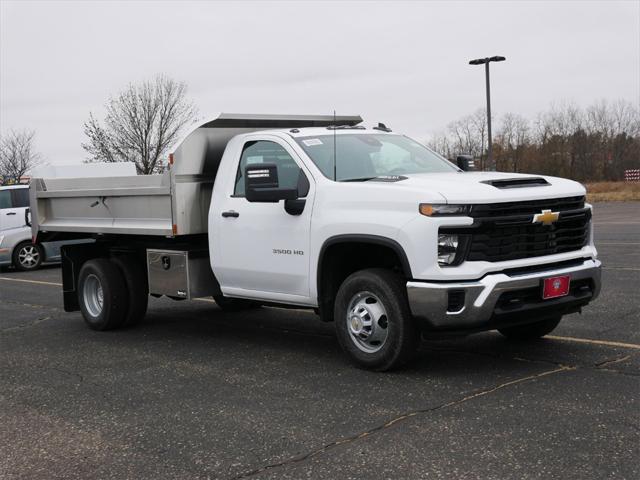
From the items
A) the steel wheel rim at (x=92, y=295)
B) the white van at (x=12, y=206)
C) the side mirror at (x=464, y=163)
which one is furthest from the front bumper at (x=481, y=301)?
the white van at (x=12, y=206)

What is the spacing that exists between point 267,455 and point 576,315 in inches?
195

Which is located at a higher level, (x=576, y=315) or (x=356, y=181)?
(x=356, y=181)

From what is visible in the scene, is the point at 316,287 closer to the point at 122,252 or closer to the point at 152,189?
the point at 152,189

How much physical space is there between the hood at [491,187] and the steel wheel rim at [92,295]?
4.47 meters

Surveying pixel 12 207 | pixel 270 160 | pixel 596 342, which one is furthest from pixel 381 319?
pixel 12 207

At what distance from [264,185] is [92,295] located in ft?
12.5

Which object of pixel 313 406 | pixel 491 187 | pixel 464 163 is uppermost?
pixel 464 163

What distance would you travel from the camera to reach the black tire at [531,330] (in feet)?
23.1

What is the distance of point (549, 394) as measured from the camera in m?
5.43

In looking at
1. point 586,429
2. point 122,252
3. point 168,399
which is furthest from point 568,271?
point 122,252

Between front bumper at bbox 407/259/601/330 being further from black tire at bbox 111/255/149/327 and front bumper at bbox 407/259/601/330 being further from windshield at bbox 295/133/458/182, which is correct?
black tire at bbox 111/255/149/327

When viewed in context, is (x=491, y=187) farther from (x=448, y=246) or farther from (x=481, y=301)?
(x=481, y=301)

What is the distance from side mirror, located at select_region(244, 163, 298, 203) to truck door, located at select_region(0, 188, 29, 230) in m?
12.9

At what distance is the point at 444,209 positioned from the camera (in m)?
5.68
